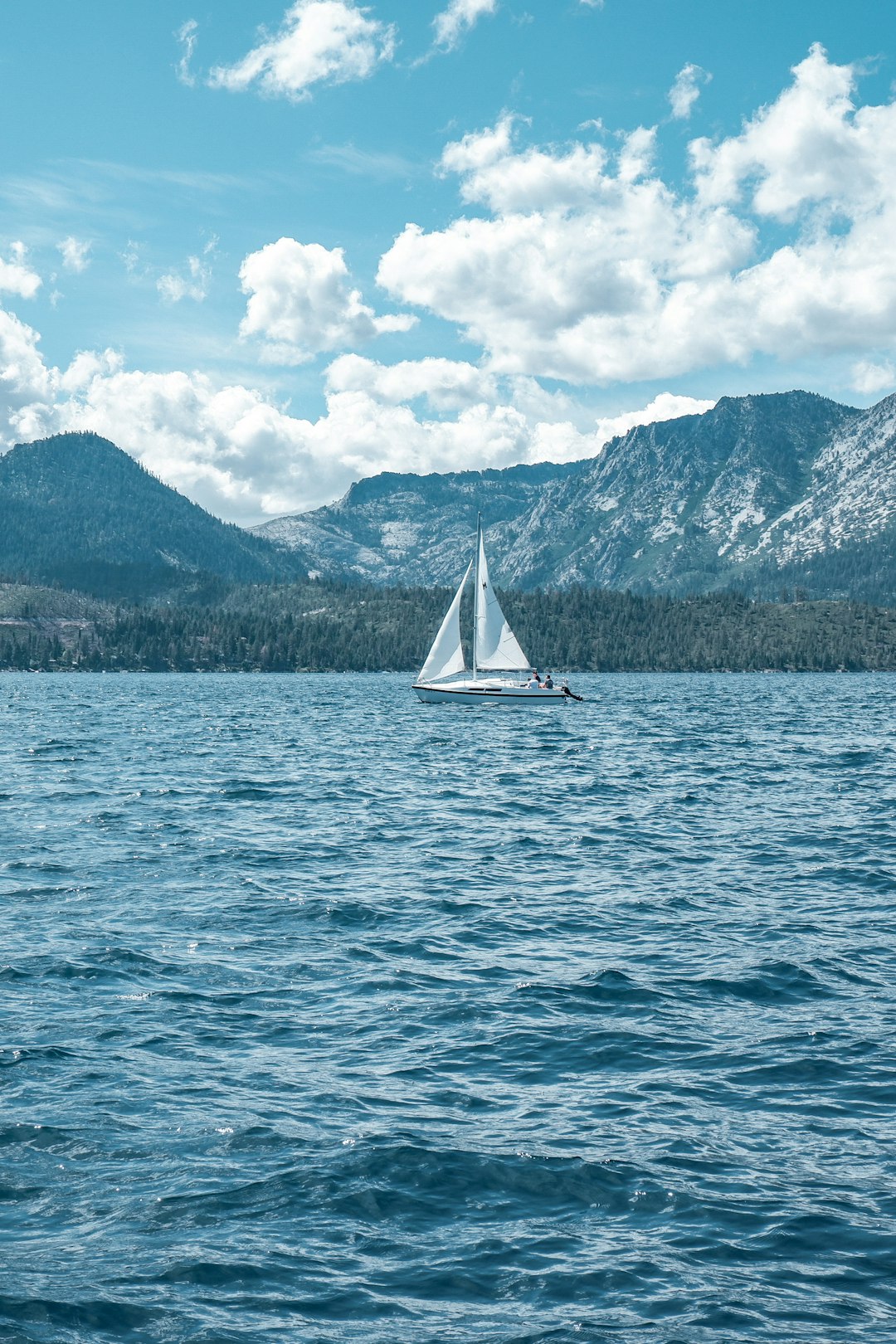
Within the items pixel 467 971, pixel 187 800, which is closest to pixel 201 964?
pixel 467 971

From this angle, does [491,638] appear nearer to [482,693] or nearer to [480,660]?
[480,660]

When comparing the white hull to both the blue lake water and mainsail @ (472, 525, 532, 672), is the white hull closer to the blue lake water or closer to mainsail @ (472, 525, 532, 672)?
mainsail @ (472, 525, 532, 672)

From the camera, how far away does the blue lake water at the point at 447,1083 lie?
12.2 metres

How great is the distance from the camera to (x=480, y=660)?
402ft

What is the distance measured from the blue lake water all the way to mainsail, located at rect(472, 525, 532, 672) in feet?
250

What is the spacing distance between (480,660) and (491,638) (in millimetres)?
2900

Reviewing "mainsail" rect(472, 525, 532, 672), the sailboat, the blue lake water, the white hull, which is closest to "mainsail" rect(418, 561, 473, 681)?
the sailboat

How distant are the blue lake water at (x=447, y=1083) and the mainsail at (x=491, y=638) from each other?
76.2 metres

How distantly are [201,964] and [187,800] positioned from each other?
28.5m

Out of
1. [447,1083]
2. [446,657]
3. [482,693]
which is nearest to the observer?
[447,1083]

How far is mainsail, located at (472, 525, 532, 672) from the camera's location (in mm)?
118750

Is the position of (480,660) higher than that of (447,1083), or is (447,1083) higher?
(480,660)

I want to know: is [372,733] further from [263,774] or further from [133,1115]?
→ [133,1115]

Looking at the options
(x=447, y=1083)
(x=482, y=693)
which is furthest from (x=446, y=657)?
(x=447, y=1083)
